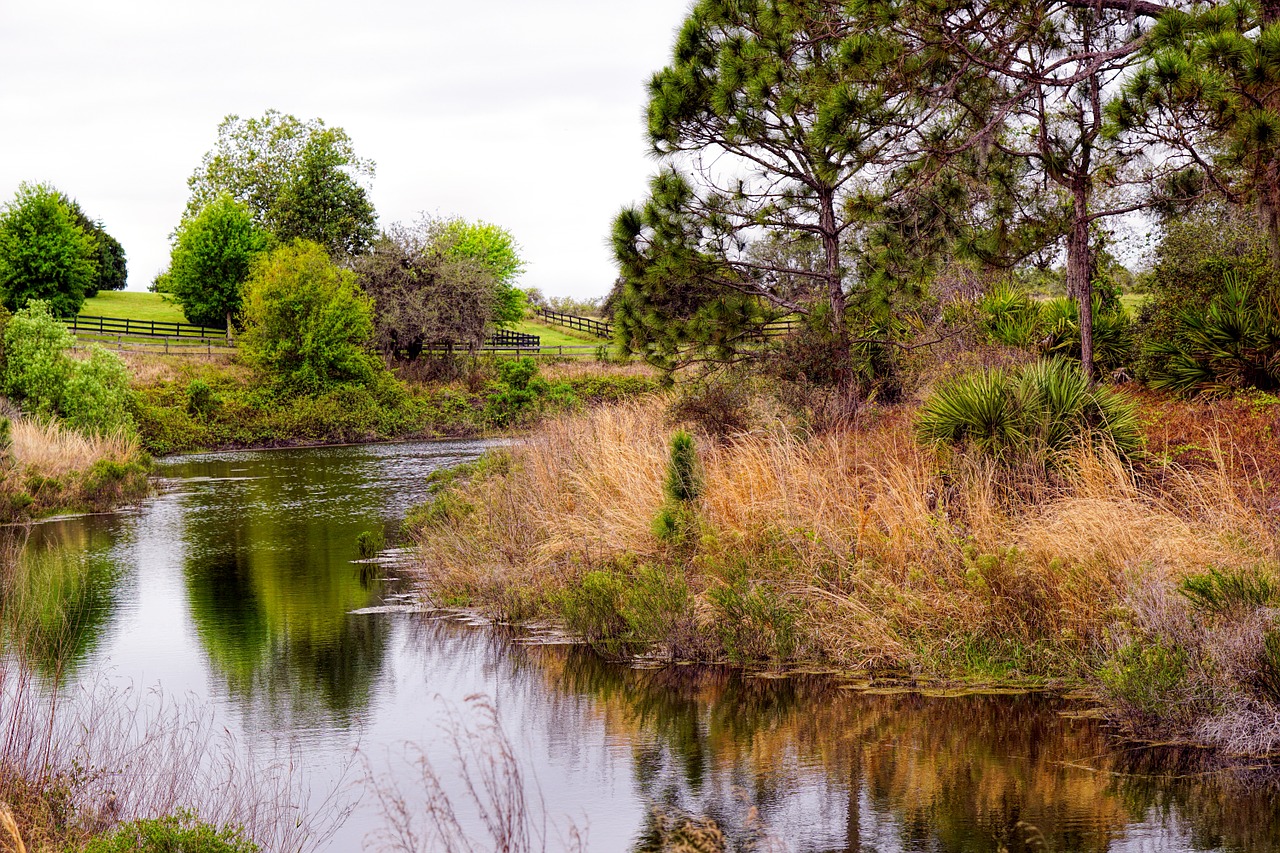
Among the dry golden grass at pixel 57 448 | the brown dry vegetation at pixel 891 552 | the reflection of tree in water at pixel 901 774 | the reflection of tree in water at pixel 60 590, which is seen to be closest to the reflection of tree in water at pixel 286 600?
the reflection of tree in water at pixel 60 590

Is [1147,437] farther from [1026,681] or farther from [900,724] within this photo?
[900,724]

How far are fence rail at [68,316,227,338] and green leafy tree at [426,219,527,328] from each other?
1404 centimetres

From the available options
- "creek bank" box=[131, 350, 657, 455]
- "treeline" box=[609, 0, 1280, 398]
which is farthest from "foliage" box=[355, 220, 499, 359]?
"treeline" box=[609, 0, 1280, 398]

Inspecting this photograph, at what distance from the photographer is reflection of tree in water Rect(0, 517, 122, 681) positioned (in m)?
12.9

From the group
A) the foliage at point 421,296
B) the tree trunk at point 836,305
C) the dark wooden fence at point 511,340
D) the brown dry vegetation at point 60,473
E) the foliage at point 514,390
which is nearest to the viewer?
the tree trunk at point 836,305

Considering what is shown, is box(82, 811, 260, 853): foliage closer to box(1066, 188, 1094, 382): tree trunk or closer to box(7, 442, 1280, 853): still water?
box(7, 442, 1280, 853): still water

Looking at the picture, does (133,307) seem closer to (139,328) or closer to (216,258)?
(216,258)

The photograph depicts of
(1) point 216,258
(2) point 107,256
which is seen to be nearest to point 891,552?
(1) point 216,258

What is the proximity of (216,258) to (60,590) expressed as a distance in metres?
55.5

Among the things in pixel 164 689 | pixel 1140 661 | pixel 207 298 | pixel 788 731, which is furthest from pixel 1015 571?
pixel 207 298

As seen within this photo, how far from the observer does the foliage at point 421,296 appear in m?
61.3

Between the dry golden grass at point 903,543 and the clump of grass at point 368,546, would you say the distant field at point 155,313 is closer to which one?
the clump of grass at point 368,546

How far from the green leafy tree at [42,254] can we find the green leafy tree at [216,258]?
16.9 feet

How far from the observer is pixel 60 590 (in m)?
17.0
